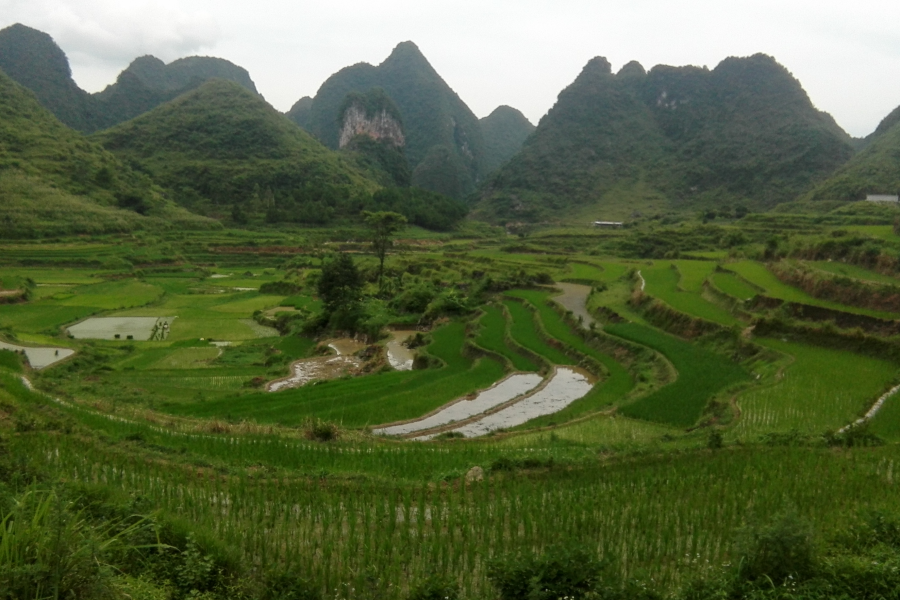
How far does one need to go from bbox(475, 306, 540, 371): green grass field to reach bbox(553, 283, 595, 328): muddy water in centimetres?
275

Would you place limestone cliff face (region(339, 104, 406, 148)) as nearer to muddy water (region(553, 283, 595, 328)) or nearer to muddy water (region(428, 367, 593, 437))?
muddy water (region(553, 283, 595, 328))

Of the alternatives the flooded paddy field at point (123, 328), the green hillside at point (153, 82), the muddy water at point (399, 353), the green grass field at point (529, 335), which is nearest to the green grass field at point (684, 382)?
the green grass field at point (529, 335)

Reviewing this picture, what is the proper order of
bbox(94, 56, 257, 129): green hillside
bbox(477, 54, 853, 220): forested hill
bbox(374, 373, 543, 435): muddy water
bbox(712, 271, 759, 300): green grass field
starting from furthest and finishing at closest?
bbox(94, 56, 257, 129): green hillside < bbox(477, 54, 853, 220): forested hill < bbox(712, 271, 759, 300): green grass field < bbox(374, 373, 543, 435): muddy water

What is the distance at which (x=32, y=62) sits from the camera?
9925 cm

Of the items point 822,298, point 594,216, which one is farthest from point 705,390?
point 594,216

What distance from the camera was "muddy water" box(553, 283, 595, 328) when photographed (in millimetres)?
23119

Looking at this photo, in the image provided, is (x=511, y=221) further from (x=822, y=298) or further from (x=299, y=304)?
(x=822, y=298)

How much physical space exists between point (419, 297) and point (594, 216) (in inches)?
2094

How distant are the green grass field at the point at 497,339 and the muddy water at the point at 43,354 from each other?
12.6 meters

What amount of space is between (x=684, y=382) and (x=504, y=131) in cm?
16206

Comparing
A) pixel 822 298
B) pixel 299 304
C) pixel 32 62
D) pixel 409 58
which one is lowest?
pixel 299 304

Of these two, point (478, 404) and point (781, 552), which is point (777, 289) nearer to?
point (478, 404)

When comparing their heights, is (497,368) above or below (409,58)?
below

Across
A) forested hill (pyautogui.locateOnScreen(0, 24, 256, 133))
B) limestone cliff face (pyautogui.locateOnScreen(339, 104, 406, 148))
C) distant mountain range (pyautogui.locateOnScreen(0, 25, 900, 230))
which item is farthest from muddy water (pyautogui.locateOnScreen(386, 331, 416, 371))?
forested hill (pyautogui.locateOnScreen(0, 24, 256, 133))
